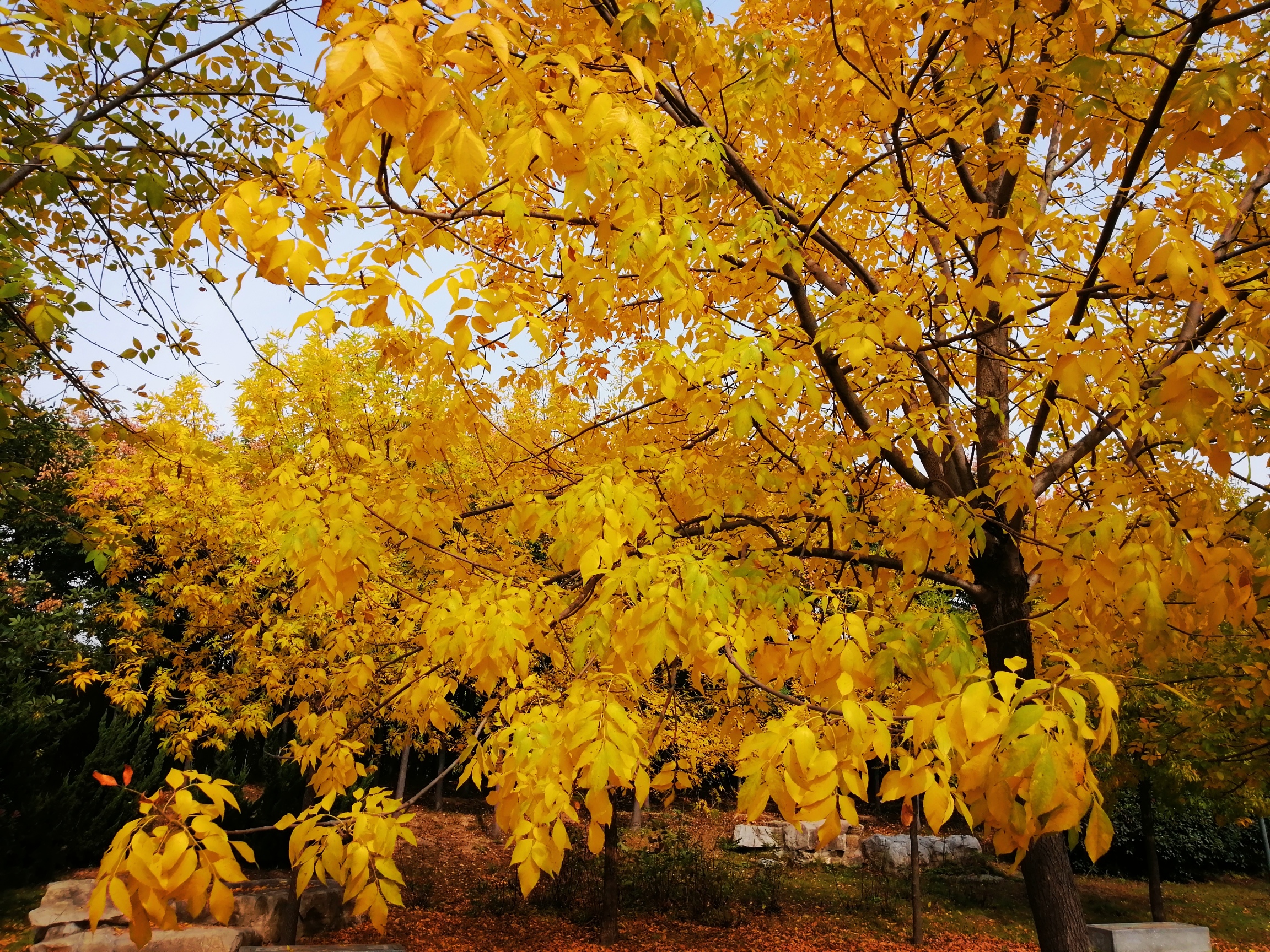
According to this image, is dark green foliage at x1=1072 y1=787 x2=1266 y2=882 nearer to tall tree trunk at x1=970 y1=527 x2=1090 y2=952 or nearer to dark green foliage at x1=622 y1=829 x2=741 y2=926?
dark green foliage at x1=622 y1=829 x2=741 y2=926

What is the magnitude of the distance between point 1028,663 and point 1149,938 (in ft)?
→ 27.0

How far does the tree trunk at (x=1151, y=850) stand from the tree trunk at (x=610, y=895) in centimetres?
790

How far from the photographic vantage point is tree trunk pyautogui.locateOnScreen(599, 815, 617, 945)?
9.31 metres

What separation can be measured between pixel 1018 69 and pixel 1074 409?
1706mm

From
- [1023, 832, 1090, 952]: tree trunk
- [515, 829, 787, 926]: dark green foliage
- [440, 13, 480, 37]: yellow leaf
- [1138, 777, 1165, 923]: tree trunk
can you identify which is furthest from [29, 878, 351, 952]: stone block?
[1138, 777, 1165, 923]: tree trunk

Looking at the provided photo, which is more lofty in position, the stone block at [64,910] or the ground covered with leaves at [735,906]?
the stone block at [64,910]

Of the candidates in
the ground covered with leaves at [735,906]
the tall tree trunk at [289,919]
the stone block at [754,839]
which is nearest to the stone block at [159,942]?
the tall tree trunk at [289,919]

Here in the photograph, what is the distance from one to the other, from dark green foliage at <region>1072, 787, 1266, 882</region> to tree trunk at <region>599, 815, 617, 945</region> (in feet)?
31.7

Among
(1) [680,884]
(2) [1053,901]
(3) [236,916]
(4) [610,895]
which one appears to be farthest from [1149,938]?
(3) [236,916]

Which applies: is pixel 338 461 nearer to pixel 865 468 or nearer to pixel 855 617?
pixel 865 468

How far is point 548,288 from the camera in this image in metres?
4.41

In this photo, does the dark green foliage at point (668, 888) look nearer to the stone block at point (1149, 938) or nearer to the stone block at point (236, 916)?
the stone block at point (236, 916)

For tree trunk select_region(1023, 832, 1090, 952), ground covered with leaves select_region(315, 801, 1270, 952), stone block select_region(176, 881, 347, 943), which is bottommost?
ground covered with leaves select_region(315, 801, 1270, 952)

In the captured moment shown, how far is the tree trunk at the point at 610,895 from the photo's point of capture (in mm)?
9312
